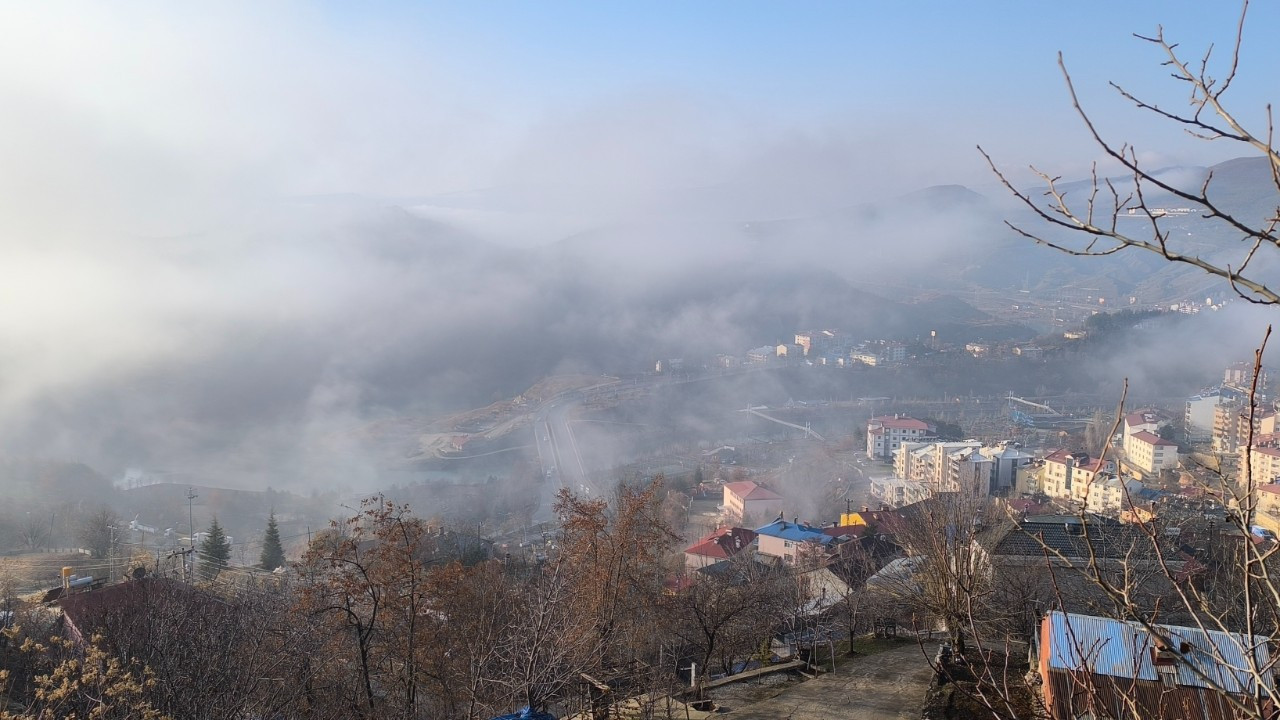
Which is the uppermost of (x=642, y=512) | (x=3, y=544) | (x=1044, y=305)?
(x=1044, y=305)

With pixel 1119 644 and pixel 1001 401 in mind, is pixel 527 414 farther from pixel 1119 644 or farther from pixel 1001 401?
pixel 1119 644

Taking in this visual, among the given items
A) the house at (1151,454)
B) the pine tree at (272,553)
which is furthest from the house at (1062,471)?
the pine tree at (272,553)

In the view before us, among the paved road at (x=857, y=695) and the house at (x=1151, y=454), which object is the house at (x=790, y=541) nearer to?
the paved road at (x=857, y=695)

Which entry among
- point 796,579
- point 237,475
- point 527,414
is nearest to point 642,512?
point 796,579

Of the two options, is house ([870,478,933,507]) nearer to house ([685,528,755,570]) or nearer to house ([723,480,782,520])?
house ([723,480,782,520])

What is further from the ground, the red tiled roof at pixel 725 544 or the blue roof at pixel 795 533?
the blue roof at pixel 795 533

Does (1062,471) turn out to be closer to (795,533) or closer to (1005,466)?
(1005,466)

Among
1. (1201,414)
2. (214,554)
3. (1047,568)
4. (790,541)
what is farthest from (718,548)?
(1201,414)
